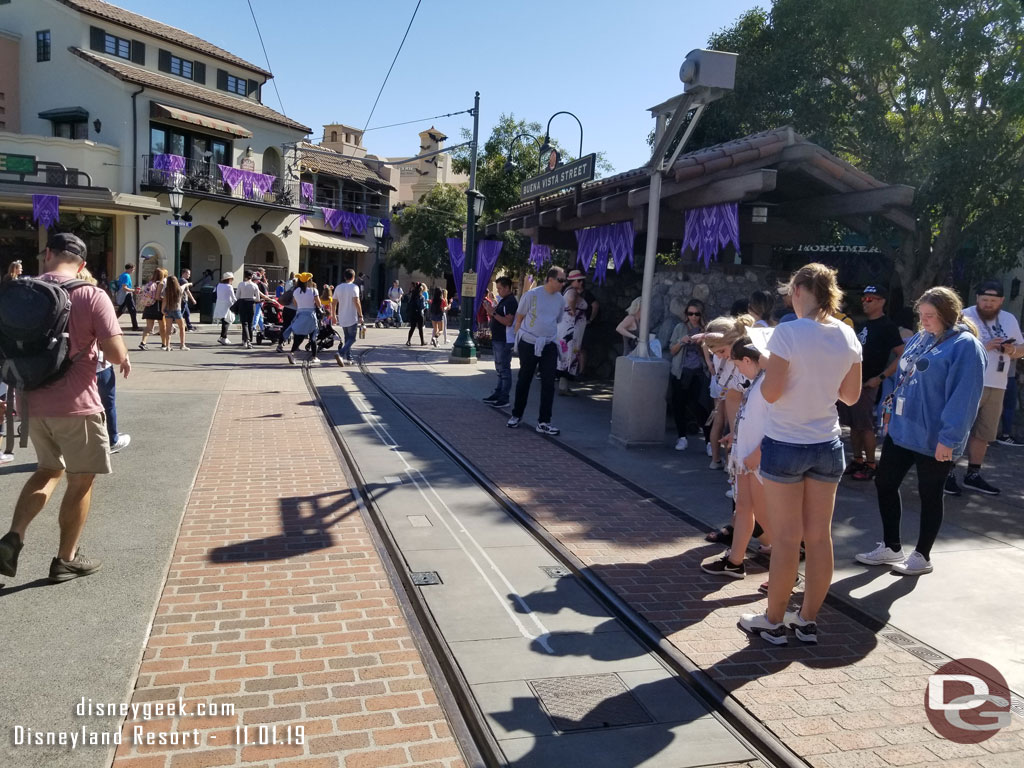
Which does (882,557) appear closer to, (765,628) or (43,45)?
(765,628)

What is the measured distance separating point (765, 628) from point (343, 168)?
3891cm

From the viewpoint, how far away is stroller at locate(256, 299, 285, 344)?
17.0m

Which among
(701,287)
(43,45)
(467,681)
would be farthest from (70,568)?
(43,45)

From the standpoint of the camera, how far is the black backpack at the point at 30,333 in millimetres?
3867

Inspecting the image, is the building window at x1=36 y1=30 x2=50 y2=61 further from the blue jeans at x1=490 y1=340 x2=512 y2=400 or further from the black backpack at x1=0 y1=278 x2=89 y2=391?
the black backpack at x1=0 y1=278 x2=89 y2=391

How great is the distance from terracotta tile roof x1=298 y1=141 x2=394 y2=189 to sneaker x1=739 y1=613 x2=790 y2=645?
3372 cm

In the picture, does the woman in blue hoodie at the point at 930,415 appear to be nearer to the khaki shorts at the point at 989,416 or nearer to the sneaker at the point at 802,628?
the sneaker at the point at 802,628

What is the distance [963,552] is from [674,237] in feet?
22.0

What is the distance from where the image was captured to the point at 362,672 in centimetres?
338

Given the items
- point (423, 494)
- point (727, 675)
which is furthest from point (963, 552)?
point (423, 494)

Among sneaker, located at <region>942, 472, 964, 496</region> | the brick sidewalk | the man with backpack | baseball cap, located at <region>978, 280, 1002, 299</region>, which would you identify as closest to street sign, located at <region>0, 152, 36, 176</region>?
the brick sidewalk

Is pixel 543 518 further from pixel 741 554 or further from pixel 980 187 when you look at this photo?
pixel 980 187

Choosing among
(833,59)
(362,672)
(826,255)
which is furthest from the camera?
(826,255)

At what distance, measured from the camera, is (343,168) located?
39.6 metres
